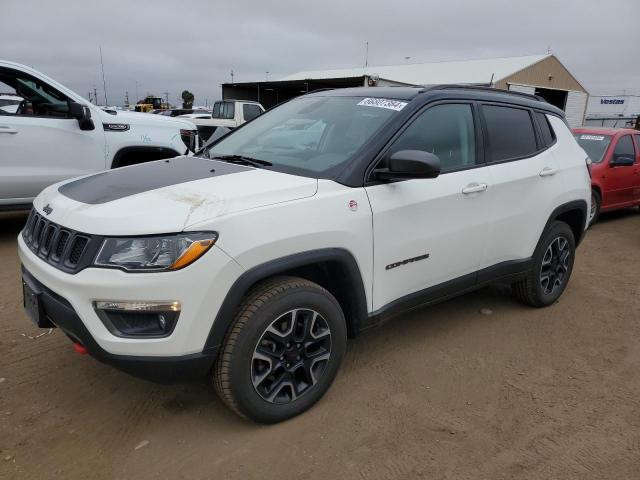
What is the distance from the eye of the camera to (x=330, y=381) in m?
2.78

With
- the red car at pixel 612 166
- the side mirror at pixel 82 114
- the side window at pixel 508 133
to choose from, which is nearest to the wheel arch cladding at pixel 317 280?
the side window at pixel 508 133

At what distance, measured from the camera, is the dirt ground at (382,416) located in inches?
92.5

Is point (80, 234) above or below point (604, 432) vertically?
above

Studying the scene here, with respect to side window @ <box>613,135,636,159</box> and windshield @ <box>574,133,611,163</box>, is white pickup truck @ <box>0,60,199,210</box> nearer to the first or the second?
windshield @ <box>574,133,611,163</box>

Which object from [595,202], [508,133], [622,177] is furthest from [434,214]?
[622,177]

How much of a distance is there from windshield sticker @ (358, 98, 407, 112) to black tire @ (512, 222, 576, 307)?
1.76 metres

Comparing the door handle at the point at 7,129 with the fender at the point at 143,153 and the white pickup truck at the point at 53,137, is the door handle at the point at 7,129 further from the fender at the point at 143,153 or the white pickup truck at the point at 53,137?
the fender at the point at 143,153

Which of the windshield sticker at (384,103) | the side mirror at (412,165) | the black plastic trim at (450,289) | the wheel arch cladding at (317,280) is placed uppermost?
the windshield sticker at (384,103)

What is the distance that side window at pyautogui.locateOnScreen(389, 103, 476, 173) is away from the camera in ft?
9.98

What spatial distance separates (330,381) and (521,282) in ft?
7.03

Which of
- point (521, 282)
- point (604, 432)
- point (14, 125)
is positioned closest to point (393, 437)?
point (604, 432)

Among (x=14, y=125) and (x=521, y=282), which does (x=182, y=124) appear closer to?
(x=14, y=125)

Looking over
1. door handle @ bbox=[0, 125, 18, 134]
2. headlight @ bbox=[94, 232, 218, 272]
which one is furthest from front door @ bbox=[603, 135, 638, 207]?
door handle @ bbox=[0, 125, 18, 134]

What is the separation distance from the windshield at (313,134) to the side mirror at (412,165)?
0.93ft
